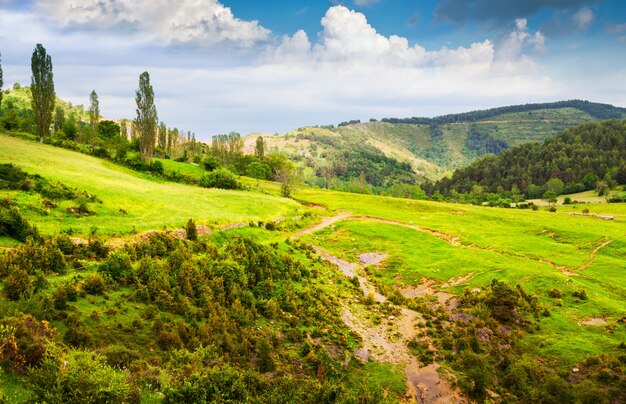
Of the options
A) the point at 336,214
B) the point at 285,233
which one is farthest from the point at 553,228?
the point at 285,233

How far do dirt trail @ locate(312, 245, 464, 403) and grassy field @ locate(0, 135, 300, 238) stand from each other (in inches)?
808

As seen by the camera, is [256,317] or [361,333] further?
[361,333]

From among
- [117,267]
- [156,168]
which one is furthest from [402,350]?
[156,168]

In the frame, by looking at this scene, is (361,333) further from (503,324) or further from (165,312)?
(165,312)

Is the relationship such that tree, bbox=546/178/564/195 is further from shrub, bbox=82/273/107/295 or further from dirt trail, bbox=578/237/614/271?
shrub, bbox=82/273/107/295

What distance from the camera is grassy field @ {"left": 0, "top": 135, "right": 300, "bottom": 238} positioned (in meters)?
31.3

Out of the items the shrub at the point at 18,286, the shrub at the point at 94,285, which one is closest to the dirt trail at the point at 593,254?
the shrub at the point at 94,285

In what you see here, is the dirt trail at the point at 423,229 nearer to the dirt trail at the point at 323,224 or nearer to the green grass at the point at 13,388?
the dirt trail at the point at 323,224

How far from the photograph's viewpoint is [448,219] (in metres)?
82.6

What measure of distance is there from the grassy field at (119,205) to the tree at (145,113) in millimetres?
32207

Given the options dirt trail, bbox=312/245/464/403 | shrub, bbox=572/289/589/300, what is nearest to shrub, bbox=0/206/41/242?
dirt trail, bbox=312/245/464/403

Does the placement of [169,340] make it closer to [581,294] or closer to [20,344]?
[20,344]

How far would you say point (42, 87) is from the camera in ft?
248

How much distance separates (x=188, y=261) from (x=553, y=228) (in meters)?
68.1
